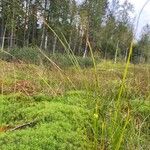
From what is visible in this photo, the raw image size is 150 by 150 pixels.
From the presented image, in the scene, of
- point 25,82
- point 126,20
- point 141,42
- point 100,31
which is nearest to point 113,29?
point 100,31

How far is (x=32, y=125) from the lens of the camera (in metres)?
5.99

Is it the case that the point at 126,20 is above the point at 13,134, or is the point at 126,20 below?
above

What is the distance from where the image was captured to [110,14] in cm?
7594

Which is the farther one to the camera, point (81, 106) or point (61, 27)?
point (61, 27)

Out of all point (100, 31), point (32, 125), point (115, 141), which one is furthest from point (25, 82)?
point (100, 31)

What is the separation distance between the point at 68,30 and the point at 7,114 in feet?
162

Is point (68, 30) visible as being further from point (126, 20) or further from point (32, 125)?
point (32, 125)

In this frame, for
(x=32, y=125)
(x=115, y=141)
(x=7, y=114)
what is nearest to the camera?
(x=115, y=141)

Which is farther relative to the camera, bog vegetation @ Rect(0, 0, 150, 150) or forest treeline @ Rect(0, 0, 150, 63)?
forest treeline @ Rect(0, 0, 150, 63)

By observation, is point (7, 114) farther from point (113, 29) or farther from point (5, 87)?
point (113, 29)

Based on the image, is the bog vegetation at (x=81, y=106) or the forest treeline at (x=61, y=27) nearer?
the bog vegetation at (x=81, y=106)

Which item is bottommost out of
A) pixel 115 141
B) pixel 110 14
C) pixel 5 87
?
pixel 5 87

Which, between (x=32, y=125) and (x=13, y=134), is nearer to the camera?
(x=13, y=134)

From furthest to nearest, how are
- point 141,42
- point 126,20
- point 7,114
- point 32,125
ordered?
point 141,42
point 126,20
point 7,114
point 32,125
